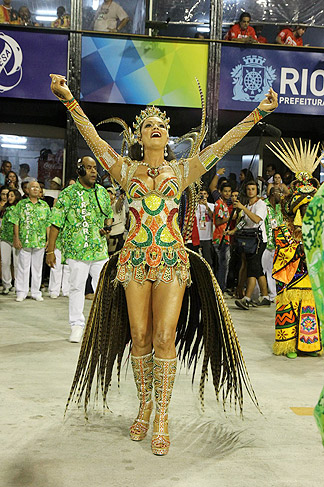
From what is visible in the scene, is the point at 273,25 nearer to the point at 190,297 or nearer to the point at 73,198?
the point at 73,198

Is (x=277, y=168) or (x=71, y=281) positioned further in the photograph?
(x=277, y=168)

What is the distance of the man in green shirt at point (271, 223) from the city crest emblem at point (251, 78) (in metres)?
2.15

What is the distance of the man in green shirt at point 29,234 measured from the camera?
9.42 metres

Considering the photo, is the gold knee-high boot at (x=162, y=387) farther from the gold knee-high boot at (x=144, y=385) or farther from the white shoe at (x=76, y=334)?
the white shoe at (x=76, y=334)

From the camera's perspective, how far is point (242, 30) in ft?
36.7

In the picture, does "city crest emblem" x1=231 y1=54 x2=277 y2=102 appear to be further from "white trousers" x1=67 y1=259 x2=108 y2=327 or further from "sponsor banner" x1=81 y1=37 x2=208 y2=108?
"white trousers" x1=67 y1=259 x2=108 y2=327

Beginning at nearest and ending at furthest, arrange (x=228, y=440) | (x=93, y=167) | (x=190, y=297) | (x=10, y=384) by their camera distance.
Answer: (x=228, y=440), (x=190, y=297), (x=10, y=384), (x=93, y=167)

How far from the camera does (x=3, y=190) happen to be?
10.4m

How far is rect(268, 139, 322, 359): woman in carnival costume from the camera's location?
6137 mm

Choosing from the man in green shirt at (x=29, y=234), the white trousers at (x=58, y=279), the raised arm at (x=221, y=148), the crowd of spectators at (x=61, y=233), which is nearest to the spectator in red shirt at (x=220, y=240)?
the crowd of spectators at (x=61, y=233)

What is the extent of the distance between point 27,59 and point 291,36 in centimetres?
455

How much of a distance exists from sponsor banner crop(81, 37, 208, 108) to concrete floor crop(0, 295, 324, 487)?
5977mm

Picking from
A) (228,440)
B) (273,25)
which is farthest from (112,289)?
(273,25)

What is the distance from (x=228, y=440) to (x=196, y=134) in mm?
1978
